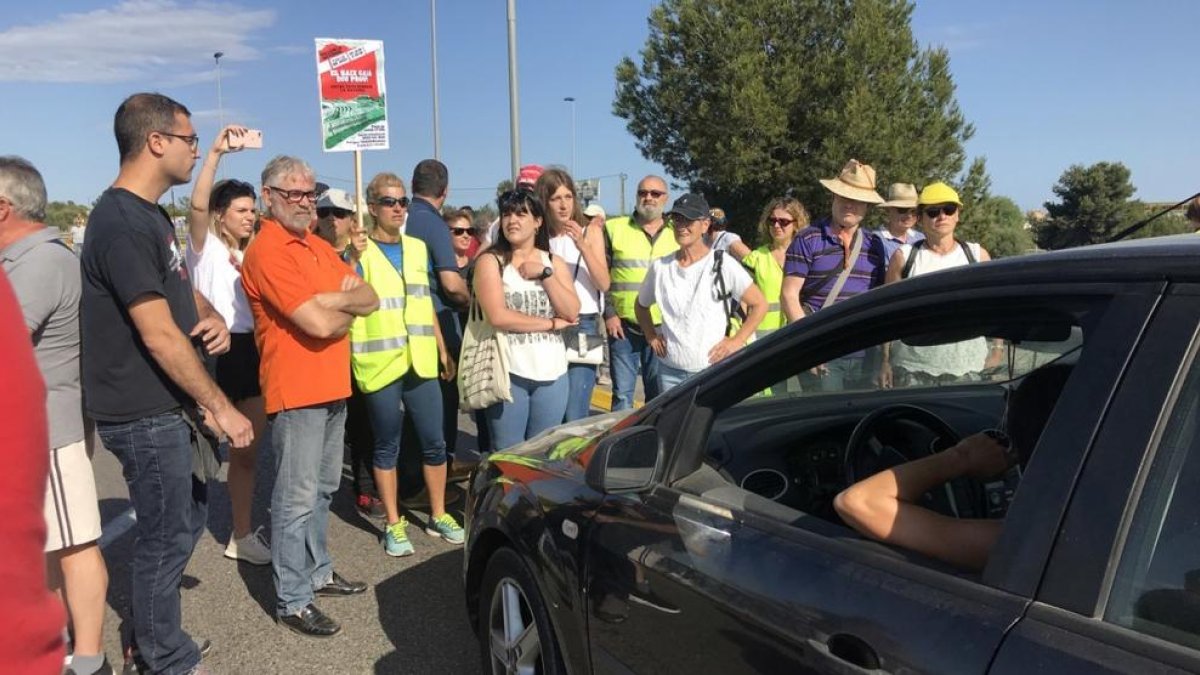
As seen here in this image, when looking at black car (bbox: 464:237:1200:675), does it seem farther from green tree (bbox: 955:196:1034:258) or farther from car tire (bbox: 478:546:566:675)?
green tree (bbox: 955:196:1034:258)

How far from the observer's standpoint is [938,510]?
5.61 ft

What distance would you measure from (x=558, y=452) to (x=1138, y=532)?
66.6 inches

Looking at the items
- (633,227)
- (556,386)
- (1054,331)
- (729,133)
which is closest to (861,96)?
(729,133)

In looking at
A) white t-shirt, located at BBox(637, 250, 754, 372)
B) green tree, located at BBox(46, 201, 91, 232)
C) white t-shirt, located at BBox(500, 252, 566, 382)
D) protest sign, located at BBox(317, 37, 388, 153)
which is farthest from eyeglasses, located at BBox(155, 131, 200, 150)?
green tree, located at BBox(46, 201, 91, 232)

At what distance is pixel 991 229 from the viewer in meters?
28.0

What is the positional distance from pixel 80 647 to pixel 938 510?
112 inches

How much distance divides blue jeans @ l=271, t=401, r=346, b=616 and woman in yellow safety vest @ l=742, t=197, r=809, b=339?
259 centimetres

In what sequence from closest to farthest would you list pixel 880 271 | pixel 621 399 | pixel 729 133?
1. pixel 880 271
2. pixel 621 399
3. pixel 729 133

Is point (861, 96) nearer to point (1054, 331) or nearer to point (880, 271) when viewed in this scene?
point (880, 271)

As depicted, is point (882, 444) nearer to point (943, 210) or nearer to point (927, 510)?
point (927, 510)

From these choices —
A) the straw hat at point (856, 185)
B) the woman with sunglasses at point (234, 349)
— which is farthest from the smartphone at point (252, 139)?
the straw hat at point (856, 185)

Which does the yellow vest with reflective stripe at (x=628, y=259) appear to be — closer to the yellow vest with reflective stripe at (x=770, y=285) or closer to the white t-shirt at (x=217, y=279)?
the yellow vest with reflective stripe at (x=770, y=285)

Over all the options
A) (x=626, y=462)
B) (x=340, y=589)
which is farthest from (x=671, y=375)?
(x=626, y=462)

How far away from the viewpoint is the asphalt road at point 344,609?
10.2 feet
